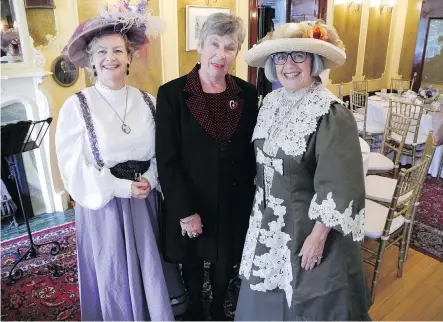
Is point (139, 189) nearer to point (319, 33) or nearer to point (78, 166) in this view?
point (78, 166)

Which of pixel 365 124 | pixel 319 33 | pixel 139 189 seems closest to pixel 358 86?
pixel 365 124

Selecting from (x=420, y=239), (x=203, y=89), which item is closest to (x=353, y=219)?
(x=203, y=89)

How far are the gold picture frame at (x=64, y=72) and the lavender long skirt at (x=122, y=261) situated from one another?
1.94 meters

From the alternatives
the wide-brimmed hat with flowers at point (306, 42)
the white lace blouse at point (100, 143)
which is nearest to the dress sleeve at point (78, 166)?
the white lace blouse at point (100, 143)

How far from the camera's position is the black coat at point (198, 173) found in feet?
5.06

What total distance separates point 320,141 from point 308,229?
37 centimetres

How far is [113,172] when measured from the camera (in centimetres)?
160

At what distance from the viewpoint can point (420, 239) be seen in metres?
2.92

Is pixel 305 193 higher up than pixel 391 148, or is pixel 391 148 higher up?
pixel 305 193

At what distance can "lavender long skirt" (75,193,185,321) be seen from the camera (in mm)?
1632

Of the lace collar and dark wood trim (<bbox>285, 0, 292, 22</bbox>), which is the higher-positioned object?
dark wood trim (<bbox>285, 0, 292, 22</bbox>)
